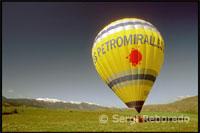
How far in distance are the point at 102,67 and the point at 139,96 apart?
19.4ft

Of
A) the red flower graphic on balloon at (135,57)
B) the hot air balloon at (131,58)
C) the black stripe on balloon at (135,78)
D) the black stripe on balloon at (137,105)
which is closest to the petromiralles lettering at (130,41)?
the hot air balloon at (131,58)

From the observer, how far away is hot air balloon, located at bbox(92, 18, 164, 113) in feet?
58.0

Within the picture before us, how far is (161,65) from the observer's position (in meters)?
20.4

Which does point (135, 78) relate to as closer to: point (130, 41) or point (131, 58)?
point (131, 58)

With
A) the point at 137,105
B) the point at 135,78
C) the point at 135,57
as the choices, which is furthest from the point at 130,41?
the point at 137,105

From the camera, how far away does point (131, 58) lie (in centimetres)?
1772

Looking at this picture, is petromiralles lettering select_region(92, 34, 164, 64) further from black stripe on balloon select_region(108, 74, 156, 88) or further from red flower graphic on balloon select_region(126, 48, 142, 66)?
black stripe on balloon select_region(108, 74, 156, 88)

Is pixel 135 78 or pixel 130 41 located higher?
pixel 130 41

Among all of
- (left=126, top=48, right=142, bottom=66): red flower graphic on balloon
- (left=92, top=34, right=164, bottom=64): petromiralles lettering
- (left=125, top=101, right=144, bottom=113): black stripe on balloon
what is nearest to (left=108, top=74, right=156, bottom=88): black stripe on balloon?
(left=126, top=48, right=142, bottom=66): red flower graphic on balloon

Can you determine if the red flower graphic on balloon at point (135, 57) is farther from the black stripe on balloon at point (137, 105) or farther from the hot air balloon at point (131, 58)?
the black stripe on balloon at point (137, 105)

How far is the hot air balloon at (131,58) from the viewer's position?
1767 centimetres

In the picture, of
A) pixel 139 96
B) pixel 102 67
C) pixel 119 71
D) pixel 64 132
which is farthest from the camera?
pixel 102 67

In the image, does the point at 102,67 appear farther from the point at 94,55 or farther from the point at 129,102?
the point at 129,102

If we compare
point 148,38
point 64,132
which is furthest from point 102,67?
point 64,132
